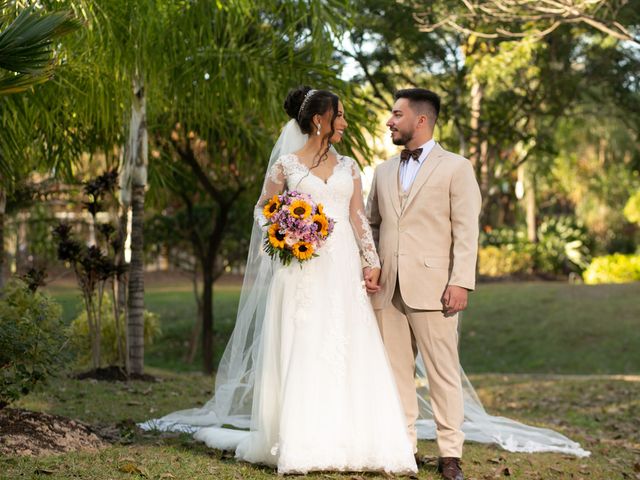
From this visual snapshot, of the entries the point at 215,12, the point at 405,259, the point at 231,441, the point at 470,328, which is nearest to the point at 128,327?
the point at 215,12

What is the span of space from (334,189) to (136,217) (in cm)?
544

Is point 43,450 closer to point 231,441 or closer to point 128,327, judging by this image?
point 231,441

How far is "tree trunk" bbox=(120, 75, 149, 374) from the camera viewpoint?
10914 millimetres

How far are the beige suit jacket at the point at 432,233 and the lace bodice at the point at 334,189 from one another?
0.15 metres

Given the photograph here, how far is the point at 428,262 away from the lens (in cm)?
622

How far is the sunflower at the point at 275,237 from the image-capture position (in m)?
6.10

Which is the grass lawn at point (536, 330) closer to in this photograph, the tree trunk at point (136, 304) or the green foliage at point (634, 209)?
the tree trunk at point (136, 304)

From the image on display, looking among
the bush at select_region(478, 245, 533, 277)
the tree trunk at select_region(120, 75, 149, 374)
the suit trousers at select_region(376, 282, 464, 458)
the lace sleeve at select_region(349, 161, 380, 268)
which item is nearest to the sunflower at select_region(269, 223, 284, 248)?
the lace sleeve at select_region(349, 161, 380, 268)

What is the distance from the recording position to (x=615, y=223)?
3738 centimetres

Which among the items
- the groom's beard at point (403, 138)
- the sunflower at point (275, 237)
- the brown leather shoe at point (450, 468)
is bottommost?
the brown leather shoe at point (450, 468)

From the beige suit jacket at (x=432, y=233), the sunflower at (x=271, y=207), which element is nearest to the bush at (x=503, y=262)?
the beige suit jacket at (x=432, y=233)

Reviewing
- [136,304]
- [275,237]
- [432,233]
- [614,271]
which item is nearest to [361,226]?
[432,233]

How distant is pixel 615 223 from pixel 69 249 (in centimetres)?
3000

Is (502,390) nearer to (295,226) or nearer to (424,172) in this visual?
(424,172)
